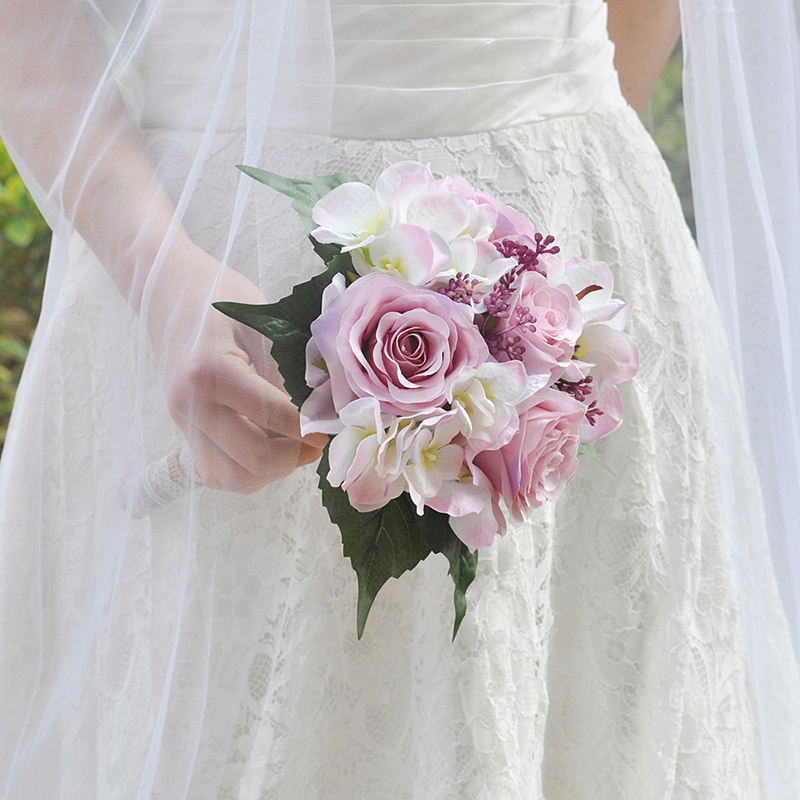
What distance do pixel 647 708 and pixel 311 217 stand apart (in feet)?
1.59

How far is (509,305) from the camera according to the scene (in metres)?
0.47

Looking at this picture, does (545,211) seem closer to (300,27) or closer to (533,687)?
(300,27)

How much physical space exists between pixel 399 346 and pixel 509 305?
0.07m

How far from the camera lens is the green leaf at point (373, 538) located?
48 centimetres

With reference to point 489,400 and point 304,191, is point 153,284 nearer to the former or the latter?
point 304,191

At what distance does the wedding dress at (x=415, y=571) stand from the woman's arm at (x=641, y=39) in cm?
21

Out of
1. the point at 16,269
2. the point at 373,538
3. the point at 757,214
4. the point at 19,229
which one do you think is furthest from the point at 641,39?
the point at 16,269

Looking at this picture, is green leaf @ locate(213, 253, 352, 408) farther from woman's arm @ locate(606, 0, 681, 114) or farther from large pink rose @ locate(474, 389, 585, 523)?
woman's arm @ locate(606, 0, 681, 114)

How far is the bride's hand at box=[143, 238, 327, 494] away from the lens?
50cm

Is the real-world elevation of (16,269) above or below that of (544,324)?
above

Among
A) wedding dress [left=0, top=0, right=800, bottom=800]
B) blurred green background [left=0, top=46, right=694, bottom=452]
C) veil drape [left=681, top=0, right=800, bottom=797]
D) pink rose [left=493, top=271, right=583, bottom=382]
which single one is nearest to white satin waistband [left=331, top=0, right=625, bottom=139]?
wedding dress [left=0, top=0, right=800, bottom=800]

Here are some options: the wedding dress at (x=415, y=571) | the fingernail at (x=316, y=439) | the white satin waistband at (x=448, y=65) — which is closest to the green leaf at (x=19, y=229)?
the wedding dress at (x=415, y=571)

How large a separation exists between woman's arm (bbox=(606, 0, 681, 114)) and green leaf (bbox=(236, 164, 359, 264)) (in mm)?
605

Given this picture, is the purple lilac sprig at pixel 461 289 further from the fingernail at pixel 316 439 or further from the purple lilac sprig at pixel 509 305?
the fingernail at pixel 316 439
